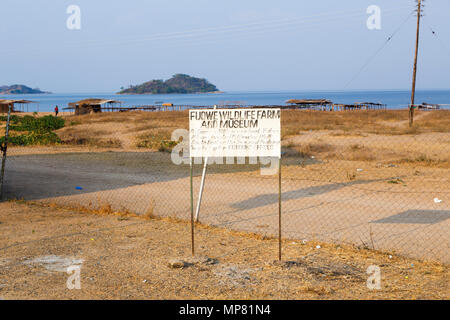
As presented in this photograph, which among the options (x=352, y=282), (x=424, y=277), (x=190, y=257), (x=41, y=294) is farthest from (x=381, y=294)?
(x=41, y=294)

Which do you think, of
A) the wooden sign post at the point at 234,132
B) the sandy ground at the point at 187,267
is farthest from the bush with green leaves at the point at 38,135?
the wooden sign post at the point at 234,132

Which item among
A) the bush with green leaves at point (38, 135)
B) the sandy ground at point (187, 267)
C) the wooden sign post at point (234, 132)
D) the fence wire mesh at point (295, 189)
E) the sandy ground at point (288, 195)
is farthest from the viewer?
the bush with green leaves at point (38, 135)

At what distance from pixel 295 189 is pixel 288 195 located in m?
0.80

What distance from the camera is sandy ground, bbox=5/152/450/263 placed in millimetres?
7996

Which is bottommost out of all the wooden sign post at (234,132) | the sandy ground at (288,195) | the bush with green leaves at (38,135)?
the sandy ground at (288,195)

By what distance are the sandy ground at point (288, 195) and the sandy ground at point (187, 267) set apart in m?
0.72

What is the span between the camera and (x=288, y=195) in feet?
37.1

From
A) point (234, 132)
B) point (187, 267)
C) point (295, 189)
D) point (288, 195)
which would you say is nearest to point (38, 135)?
point (295, 189)

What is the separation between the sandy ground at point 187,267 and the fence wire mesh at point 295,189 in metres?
0.72

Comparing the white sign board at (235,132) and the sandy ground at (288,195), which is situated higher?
the white sign board at (235,132)

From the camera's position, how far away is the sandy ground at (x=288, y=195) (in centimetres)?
800

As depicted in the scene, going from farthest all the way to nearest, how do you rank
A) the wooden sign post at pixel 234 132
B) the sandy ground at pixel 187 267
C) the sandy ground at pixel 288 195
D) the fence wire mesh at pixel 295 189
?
the fence wire mesh at pixel 295 189 → the sandy ground at pixel 288 195 → the wooden sign post at pixel 234 132 → the sandy ground at pixel 187 267

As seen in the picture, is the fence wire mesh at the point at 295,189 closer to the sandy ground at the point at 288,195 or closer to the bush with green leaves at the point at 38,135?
the sandy ground at the point at 288,195

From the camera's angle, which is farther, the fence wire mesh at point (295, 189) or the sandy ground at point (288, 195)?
the fence wire mesh at point (295, 189)
